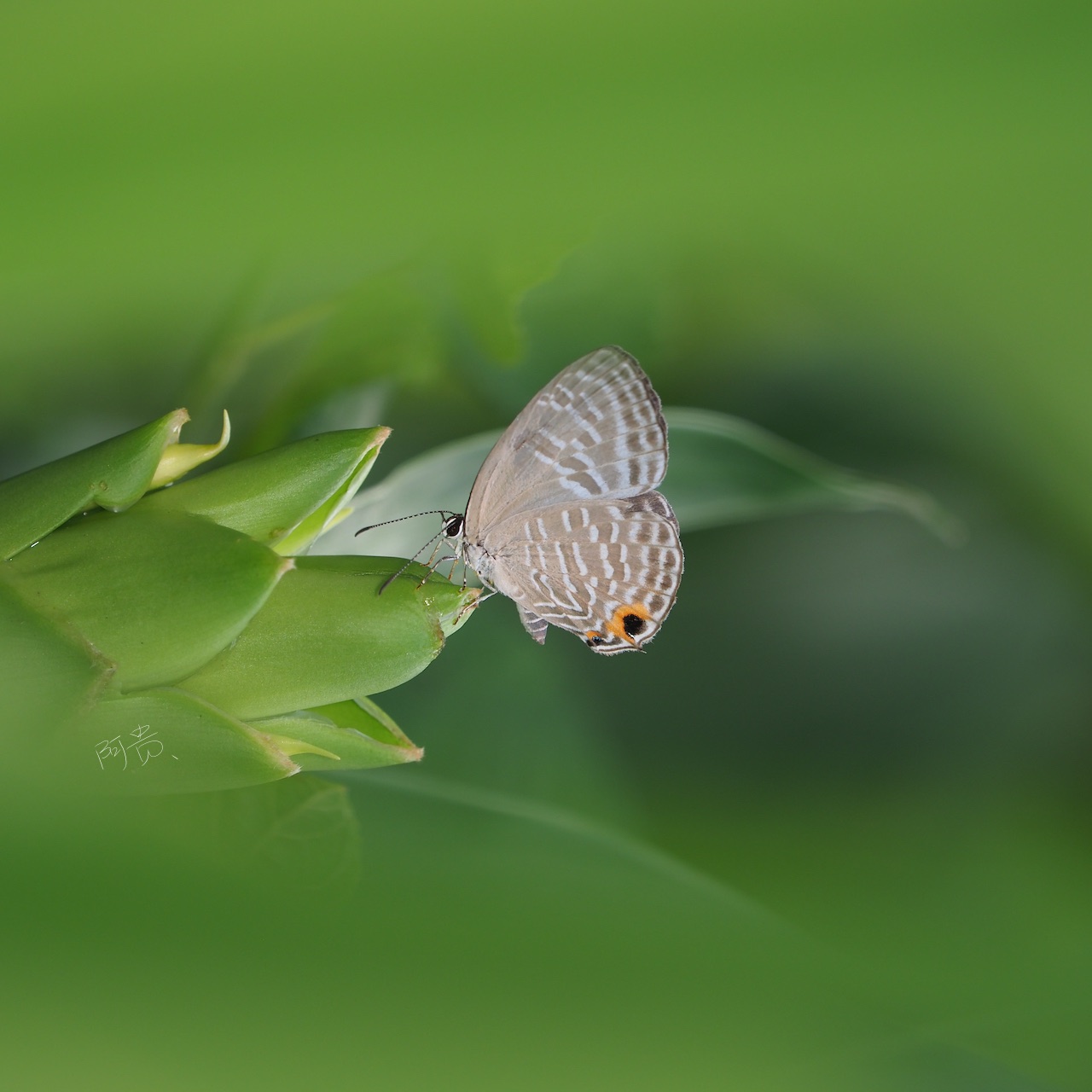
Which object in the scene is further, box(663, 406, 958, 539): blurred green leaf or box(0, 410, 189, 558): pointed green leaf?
box(663, 406, 958, 539): blurred green leaf

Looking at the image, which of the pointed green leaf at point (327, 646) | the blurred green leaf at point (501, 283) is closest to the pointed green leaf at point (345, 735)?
the pointed green leaf at point (327, 646)

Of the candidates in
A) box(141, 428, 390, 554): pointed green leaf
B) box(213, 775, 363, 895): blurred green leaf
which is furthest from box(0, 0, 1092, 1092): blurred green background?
box(141, 428, 390, 554): pointed green leaf

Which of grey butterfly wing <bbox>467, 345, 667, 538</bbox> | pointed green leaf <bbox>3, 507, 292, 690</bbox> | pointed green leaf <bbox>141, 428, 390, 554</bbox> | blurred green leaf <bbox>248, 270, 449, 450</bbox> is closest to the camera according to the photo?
pointed green leaf <bbox>3, 507, 292, 690</bbox>

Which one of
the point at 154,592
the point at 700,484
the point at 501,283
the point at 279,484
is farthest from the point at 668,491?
the point at 154,592

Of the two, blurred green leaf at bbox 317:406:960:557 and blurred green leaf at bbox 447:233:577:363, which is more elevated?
blurred green leaf at bbox 447:233:577:363

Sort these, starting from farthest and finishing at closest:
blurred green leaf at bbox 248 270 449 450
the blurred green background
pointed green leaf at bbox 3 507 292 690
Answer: blurred green leaf at bbox 248 270 449 450, pointed green leaf at bbox 3 507 292 690, the blurred green background

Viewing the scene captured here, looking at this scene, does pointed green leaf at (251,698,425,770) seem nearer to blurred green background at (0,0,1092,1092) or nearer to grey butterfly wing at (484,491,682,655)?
blurred green background at (0,0,1092,1092)

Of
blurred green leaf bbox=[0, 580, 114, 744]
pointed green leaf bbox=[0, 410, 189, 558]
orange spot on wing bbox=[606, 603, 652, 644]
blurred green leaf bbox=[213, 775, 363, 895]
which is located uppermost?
pointed green leaf bbox=[0, 410, 189, 558]
